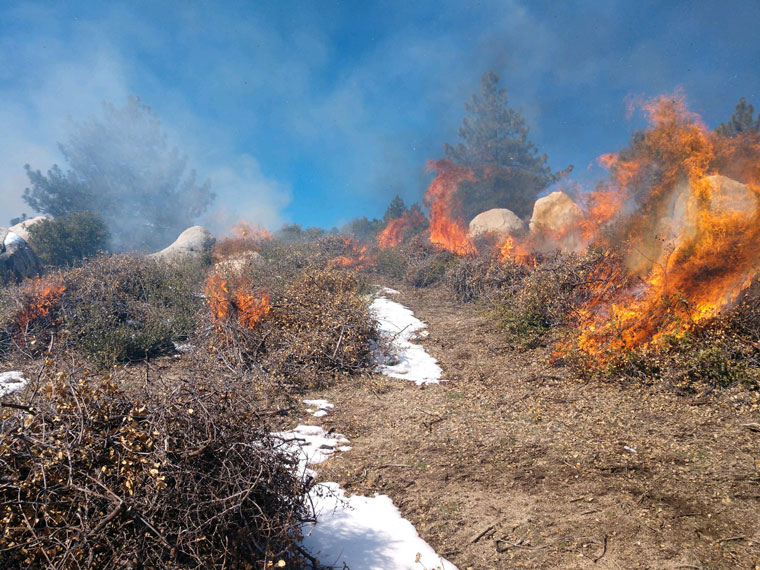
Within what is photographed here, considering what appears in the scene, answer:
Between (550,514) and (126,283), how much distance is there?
485 inches

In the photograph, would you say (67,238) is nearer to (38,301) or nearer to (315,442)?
(38,301)

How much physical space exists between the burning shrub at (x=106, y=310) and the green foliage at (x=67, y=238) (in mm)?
7719

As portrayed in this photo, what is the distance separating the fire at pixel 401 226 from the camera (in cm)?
2872

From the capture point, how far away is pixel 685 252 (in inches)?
261

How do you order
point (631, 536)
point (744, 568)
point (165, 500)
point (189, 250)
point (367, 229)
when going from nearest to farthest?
point (165, 500), point (744, 568), point (631, 536), point (189, 250), point (367, 229)

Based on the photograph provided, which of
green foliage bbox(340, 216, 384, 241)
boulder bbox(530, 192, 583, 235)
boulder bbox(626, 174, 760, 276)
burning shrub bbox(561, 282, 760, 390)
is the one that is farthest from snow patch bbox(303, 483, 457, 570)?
green foliage bbox(340, 216, 384, 241)

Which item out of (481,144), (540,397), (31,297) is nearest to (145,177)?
(481,144)

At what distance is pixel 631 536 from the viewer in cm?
298

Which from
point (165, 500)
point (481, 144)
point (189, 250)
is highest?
point (481, 144)

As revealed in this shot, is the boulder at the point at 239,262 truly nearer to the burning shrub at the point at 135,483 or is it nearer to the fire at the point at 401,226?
the burning shrub at the point at 135,483

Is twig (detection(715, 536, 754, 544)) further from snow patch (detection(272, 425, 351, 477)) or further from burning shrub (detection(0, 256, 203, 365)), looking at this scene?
burning shrub (detection(0, 256, 203, 365))

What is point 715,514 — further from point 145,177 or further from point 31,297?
point 145,177

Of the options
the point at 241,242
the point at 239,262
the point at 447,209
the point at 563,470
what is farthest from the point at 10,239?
the point at 447,209

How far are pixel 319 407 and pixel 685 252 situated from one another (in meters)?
6.31
